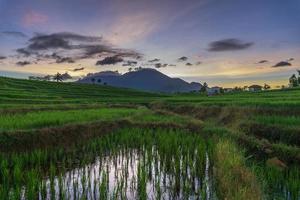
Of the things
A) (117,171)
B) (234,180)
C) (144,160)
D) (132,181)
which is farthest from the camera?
(144,160)

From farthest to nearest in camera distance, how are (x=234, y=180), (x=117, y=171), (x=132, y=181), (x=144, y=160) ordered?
(x=144, y=160) < (x=117, y=171) < (x=132, y=181) < (x=234, y=180)

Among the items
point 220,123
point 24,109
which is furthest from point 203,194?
point 24,109

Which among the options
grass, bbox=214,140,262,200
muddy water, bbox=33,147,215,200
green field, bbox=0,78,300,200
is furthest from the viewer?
green field, bbox=0,78,300,200

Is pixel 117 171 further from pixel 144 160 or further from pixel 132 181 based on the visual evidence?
pixel 132 181

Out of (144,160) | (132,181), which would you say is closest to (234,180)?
(132,181)

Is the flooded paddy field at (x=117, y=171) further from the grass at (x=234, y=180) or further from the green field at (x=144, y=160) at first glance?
the grass at (x=234, y=180)

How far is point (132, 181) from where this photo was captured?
964cm

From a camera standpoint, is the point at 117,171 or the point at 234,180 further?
the point at 117,171

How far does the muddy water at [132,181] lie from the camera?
860 centimetres

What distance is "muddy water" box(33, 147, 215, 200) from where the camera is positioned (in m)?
8.60

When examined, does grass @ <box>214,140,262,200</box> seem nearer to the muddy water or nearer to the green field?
the green field

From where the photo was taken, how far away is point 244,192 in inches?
282

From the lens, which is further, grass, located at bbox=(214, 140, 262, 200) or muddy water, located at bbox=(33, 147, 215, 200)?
muddy water, located at bbox=(33, 147, 215, 200)

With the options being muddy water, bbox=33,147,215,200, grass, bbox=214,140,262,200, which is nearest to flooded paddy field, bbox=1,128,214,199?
muddy water, bbox=33,147,215,200
